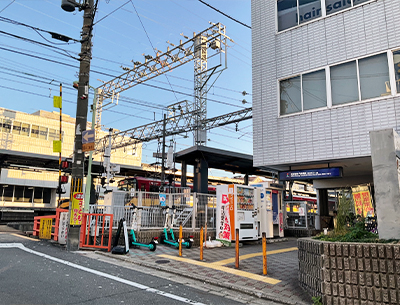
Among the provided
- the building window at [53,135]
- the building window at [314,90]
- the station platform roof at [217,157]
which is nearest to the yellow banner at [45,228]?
the building window at [314,90]

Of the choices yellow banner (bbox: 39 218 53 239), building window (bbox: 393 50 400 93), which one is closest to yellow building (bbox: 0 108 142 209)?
yellow banner (bbox: 39 218 53 239)

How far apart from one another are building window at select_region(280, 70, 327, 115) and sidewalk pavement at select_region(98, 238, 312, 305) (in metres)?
5.73

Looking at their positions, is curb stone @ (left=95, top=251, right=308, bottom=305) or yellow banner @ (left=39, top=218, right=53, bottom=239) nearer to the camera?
curb stone @ (left=95, top=251, right=308, bottom=305)

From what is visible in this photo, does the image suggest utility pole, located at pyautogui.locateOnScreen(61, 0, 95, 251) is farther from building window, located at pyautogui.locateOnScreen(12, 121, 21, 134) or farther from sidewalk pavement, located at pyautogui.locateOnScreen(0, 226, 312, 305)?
building window, located at pyautogui.locateOnScreen(12, 121, 21, 134)

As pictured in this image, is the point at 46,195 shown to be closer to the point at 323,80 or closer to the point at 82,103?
the point at 82,103

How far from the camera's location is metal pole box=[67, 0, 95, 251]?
10648 millimetres

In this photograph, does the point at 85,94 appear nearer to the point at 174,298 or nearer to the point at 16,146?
the point at 174,298

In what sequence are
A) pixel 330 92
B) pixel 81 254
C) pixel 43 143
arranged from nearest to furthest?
1. pixel 81 254
2. pixel 330 92
3. pixel 43 143

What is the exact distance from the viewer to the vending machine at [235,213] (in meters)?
12.3

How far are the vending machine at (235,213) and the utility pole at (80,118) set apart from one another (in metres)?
5.41

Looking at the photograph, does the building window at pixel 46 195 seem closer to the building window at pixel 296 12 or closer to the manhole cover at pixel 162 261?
the manhole cover at pixel 162 261

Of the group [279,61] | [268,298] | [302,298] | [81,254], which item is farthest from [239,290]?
[279,61]

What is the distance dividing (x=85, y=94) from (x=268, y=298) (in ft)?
29.4

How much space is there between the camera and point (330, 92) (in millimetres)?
11883
